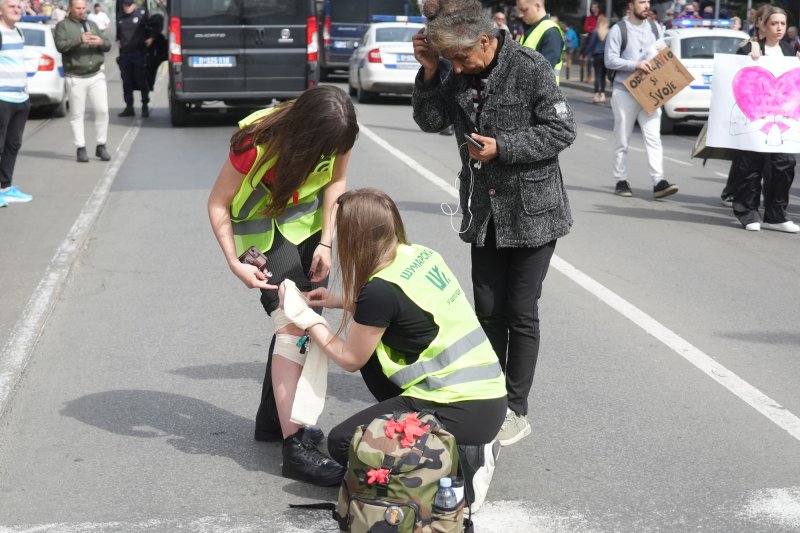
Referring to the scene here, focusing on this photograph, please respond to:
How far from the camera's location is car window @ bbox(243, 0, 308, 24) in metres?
18.4

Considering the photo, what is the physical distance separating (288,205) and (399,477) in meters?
1.32

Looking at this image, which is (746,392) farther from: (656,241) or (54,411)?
(656,241)

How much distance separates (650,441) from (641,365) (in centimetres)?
114

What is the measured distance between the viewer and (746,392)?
5.52 meters

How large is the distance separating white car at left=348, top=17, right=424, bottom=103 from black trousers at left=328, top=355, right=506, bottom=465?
18.7 meters

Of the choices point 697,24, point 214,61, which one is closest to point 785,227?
point 214,61

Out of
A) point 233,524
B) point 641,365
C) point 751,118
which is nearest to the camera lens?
point 233,524

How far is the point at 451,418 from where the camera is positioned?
13.4ft

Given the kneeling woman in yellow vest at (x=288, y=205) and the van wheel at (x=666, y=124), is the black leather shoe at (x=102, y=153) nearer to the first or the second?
the van wheel at (x=666, y=124)

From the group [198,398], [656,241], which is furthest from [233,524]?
[656,241]

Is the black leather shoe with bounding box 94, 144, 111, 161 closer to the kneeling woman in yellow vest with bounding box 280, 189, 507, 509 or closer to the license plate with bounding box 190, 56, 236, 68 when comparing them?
the license plate with bounding box 190, 56, 236, 68

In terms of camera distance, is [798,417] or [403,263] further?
[798,417]

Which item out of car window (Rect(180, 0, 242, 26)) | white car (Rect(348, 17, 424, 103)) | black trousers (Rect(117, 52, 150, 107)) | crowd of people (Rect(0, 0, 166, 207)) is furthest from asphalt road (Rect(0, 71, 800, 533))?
white car (Rect(348, 17, 424, 103))

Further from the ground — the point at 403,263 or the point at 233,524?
the point at 403,263
